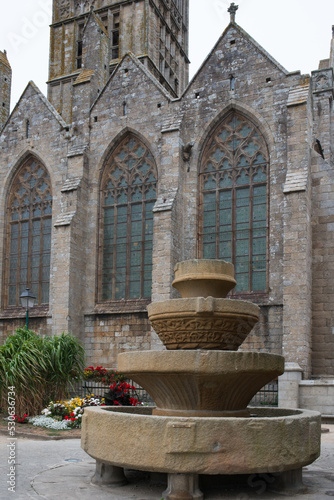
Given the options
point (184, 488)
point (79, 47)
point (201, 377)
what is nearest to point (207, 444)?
point (184, 488)

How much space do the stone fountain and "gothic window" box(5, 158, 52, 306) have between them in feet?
Result: 50.5

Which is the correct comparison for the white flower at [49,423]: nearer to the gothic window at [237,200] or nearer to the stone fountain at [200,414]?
the stone fountain at [200,414]

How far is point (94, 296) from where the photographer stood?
1947 cm

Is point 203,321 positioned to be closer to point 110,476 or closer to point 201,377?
point 201,377

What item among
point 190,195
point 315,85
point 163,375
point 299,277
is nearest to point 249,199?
point 190,195

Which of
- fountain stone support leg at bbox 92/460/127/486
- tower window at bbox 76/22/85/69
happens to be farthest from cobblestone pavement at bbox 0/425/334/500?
tower window at bbox 76/22/85/69

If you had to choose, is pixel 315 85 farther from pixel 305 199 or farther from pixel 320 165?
pixel 305 199

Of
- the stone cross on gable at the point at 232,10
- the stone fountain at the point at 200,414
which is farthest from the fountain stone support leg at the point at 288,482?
the stone cross on gable at the point at 232,10

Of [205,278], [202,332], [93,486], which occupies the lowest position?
[93,486]

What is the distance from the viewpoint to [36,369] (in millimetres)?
12117

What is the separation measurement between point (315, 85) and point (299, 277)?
8.44 metres

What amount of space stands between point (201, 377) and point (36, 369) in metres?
7.57

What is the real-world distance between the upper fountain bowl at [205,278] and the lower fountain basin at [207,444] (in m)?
1.63

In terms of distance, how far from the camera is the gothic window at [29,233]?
69.4ft
